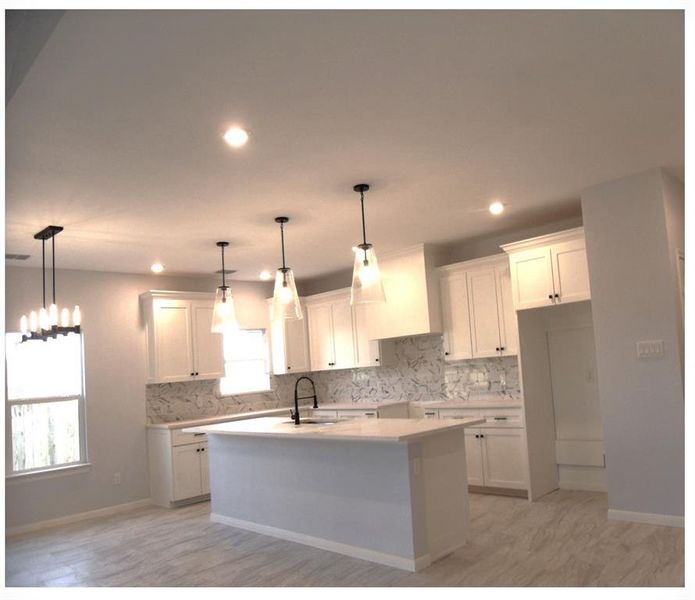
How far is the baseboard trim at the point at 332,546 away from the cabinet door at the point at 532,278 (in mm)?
2546

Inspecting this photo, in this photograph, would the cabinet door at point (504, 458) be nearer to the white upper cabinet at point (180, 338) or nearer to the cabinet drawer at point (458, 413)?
the cabinet drawer at point (458, 413)

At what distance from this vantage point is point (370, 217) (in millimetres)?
5117

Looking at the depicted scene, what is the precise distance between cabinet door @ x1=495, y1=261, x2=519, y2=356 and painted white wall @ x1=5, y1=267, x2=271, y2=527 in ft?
12.9

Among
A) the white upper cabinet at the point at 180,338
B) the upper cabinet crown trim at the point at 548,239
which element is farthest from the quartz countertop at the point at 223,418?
the upper cabinet crown trim at the point at 548,239

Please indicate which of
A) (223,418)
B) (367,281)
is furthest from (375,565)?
(223,418)

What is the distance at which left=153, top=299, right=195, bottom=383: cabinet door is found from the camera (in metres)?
6.76

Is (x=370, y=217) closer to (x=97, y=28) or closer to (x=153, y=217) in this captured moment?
(x=153, y=217)

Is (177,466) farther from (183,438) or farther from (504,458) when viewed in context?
(504,458)

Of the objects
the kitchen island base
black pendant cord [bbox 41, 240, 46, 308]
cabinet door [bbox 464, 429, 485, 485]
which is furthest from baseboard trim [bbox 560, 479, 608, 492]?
black pendant cord [bbox 41, 240, 46, 308]

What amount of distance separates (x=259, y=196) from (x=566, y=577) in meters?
3.11

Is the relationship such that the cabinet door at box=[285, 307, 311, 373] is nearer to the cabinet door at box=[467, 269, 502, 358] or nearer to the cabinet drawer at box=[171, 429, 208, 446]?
the cabinet drawer at box=[171, 429, 208, 446]

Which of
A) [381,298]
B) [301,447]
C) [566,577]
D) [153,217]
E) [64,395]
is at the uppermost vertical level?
[153,217]

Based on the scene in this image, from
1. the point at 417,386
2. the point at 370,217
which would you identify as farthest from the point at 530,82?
the point at 417,386

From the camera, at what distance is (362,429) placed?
412 centimetres
